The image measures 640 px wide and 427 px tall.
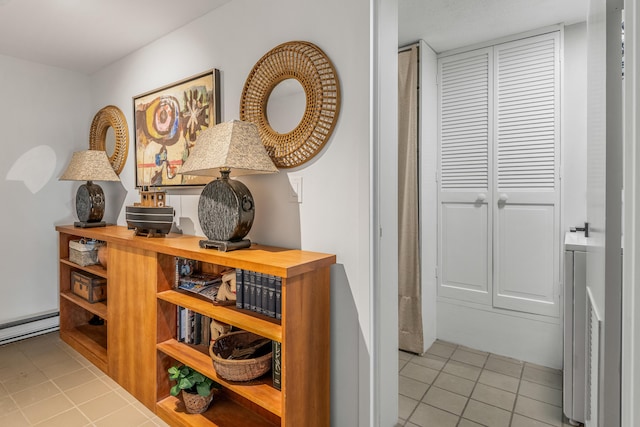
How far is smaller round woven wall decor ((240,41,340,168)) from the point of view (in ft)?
5.34

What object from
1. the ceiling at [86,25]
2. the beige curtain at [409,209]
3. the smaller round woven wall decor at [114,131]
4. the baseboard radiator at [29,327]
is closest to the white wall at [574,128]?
the beige curtain at [409,209]

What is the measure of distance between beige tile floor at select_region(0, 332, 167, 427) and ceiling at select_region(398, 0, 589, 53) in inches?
114

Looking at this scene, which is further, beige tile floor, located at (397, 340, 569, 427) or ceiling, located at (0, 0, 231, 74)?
ceiling, located at (0, 0, 231, 74)

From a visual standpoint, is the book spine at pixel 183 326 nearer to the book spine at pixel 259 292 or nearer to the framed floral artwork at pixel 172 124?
the book spine at pixel 259 292

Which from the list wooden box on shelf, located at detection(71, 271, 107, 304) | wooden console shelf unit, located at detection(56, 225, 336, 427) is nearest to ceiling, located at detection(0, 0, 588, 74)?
wooden console shelf unit, located at detection(56, 225, 336, 427)

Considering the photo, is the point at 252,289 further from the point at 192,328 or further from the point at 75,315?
the point at 75,315

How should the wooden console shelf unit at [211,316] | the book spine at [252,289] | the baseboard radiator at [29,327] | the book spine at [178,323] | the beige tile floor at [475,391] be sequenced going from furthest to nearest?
1. the baseboard radiator at [29,327]
2. the book spine at [178,323]
3. the beige tile floor at [475,391]
4. the book spine at [252,289]
5. the wooden console shelf unit at [211,316]

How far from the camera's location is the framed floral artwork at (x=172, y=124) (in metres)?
2.18

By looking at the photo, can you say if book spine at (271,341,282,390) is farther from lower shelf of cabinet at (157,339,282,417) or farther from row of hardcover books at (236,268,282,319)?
row of hardcover books at (236,268,282,319)

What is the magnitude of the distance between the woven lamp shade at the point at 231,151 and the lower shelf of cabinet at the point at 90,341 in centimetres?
169

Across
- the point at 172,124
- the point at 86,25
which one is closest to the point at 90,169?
the point at 172,124

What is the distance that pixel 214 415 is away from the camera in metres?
1.83

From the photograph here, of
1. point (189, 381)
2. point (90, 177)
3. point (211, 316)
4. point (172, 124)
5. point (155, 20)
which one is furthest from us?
point (90, 177)

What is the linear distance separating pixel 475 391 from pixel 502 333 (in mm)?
663
